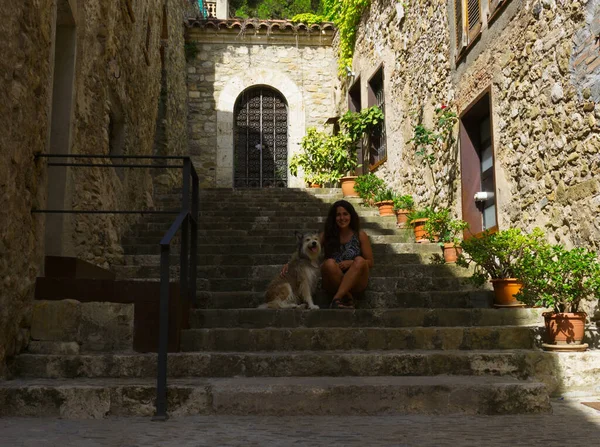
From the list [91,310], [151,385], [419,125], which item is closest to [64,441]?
[151,385]

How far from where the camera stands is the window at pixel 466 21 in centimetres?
651

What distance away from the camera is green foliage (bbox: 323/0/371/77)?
11.5 metres

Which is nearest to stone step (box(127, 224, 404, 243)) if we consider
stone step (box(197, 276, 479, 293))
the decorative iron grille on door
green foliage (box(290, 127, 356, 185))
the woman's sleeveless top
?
stone step (box(197, 276, 479, 293))

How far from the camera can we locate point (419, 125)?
308 inches

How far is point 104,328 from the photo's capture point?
4.02 m

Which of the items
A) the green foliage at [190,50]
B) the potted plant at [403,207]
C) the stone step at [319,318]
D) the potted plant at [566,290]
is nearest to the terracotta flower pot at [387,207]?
the potted plant at [403,207]

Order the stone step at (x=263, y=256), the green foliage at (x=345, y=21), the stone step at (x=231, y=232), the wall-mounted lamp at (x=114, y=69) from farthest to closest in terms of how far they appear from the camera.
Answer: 1. the green foliage at (x=345, y=21)
2. the stone step at (x=231, y=232)
3. the wall-mounted lamp at (x=114, y=69)
4. the stone step at (x=263, y=256)

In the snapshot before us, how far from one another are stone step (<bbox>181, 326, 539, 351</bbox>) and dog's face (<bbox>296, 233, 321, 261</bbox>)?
2.80ft

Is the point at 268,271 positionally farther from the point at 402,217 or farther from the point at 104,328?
the point at 402,217

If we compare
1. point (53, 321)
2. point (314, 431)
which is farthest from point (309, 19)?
point (314, 431)

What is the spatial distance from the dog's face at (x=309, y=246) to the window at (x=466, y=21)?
3251mm

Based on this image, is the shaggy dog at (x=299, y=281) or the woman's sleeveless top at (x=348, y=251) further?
the woman's sleeveless top at (x=348, y=251)

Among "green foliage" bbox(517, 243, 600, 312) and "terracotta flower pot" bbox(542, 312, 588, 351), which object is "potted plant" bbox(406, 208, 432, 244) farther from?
"terracotta flower pot" bbox(542, 312, 588, 351)

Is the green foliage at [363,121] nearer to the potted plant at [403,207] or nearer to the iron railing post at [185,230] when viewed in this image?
the potted plant at [403,207]
